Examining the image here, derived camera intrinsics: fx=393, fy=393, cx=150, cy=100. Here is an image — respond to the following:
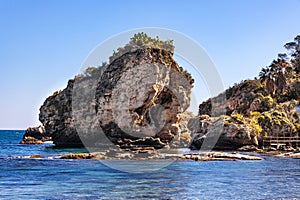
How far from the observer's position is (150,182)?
2542cm

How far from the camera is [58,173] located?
2944cm

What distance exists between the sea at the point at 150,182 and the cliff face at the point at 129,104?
78.7 ft

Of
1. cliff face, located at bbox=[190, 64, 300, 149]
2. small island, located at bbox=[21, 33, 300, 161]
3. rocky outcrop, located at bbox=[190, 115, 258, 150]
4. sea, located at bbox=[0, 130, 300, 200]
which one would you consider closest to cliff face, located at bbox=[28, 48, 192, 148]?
small island, located at bbox=[21, 33, 300, 161]

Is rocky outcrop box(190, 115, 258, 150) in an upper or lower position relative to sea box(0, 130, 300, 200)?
upper

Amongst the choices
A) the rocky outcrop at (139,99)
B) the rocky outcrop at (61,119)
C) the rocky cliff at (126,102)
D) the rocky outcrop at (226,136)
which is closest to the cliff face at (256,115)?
the rocky outcrop at (226,136)

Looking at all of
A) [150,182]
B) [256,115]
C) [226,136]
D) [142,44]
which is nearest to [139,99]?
[142,44]

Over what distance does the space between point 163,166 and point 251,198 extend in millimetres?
15910

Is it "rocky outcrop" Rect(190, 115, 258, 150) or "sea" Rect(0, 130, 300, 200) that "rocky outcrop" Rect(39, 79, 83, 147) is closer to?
"rocky outcrop" Rect(190, 115, 258, 150)

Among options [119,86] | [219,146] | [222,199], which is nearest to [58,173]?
[222,199]

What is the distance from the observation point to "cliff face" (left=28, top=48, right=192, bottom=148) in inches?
2360

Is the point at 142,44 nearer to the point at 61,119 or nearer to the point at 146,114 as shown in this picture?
the point at 146,114

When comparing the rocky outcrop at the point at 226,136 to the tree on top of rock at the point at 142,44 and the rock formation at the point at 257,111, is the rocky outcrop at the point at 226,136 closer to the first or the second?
the rock formation at the point at 257,111

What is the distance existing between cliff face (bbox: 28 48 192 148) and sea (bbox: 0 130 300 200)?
2398cm

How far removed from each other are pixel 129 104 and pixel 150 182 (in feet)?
115
